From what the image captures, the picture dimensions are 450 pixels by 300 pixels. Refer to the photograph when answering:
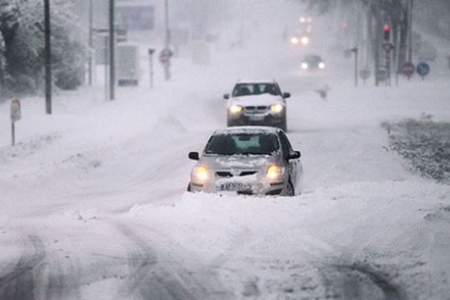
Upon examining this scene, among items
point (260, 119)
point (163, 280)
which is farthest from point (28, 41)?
point (163, 280)

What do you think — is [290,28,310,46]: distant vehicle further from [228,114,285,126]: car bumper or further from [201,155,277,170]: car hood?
[201,155,277,170]: car hood

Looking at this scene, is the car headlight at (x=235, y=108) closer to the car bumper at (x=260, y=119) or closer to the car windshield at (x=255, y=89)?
the car bumper at (x=260, y=119)

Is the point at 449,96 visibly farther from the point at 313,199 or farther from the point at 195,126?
the point at 313,199

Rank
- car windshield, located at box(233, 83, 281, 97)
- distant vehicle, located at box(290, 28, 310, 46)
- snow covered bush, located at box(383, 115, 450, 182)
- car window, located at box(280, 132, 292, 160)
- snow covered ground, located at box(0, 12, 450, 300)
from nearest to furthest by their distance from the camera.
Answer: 1. snow covered ground, located at box(0, 12, 450, 300)
2. car window, located at box(280, 132, 292, 160)
3. snow covered bush, located at box(383, 115, 450, 182)
4. car windshield, located at box(233, 83, 281, 97)
5. distant vehicle, located at box(290, 28, 310, 46)

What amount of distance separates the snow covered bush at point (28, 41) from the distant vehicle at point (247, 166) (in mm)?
20797

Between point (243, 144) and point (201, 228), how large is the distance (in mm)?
3674

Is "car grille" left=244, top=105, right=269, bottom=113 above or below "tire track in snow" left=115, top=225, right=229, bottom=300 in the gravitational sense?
above

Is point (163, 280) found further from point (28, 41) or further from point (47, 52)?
point (28, 41)

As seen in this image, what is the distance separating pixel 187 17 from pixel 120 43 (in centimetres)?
9105

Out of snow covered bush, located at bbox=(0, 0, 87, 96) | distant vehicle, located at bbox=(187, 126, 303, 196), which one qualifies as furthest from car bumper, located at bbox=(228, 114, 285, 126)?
snow covered bush, located at bbox=(0, 0, 87, 96)

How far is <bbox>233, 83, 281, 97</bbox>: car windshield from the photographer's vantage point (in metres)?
25.7

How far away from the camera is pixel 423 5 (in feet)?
226

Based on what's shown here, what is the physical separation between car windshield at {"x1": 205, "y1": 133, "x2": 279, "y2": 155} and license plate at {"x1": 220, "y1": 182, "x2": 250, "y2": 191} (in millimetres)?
1042

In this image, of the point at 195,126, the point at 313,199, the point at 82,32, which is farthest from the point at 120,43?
the point at 313,199
